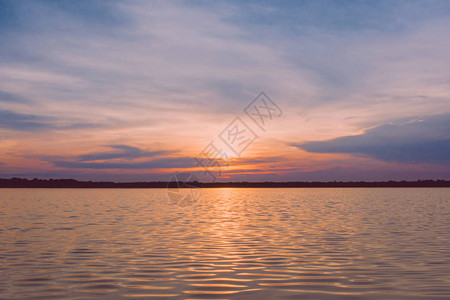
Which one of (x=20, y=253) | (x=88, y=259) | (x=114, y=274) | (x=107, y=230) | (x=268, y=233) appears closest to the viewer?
(x=114, y=274)

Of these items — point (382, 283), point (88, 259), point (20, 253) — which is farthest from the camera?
point (20, 253)

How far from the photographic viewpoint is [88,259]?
20.4m

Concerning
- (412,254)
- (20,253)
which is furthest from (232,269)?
(20,253)

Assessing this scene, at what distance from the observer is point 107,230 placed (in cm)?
3225

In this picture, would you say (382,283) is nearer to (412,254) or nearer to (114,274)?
(412,254)

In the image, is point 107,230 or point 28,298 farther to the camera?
point 107,230

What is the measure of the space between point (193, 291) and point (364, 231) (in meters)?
20.2

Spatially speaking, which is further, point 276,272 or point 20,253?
point 20,253

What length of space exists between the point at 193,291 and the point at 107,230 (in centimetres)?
1945

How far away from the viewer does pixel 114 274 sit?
17.2m

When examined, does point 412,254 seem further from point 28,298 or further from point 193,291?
point 28,298

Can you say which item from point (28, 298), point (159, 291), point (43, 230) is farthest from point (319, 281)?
point (43, 230)

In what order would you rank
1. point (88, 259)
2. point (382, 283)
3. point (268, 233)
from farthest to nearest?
point (268, 233) < point (88, 259) < point (382, 283)

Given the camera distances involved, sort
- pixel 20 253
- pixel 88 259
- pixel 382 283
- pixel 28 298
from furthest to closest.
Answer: pixel 20 253 → pixel 88 259 → pixel 382 283 → pixel 28 298
